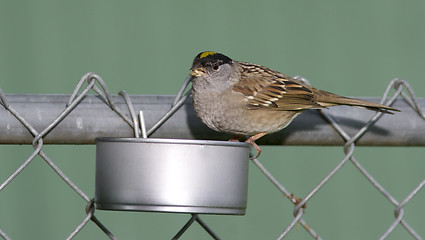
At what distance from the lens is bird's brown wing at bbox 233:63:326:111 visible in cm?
290

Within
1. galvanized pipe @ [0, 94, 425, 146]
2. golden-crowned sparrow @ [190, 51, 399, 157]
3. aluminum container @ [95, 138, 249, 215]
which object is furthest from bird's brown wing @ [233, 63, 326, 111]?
aluminum container @ [95, 138, 249, 215]

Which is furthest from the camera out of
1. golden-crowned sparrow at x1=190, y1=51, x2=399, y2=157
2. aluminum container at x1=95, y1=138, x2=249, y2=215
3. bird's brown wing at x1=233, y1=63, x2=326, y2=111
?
bird's brown wing at x1=233, y1=63, x2=326, y2=111

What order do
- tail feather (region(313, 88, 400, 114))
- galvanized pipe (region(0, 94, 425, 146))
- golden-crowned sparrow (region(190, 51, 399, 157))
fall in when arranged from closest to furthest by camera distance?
galvanized pipe (region(0, 94, 425, 146)) → tail feather (region(313, 88, 400, 114)) → golden-crowned sparrow (region(190, 51, 399, 157))

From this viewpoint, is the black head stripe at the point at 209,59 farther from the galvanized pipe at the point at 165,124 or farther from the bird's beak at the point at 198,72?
the galvanized pipe at the point at 165,124

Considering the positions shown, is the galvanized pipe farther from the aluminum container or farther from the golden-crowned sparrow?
the aluminum container

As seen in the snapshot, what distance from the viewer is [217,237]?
2.50 meters

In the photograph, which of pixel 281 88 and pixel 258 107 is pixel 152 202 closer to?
pixel 258 107

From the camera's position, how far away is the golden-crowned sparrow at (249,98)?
9.09ft

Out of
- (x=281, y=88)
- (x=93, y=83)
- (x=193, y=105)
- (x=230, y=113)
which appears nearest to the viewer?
(x=93, y=83)

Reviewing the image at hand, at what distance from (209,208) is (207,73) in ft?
3.39

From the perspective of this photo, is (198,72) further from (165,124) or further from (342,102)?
(342,102)

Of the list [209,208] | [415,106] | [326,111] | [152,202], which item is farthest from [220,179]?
[415,106]

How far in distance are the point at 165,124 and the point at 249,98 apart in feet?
2.02

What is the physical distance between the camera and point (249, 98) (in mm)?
2961
